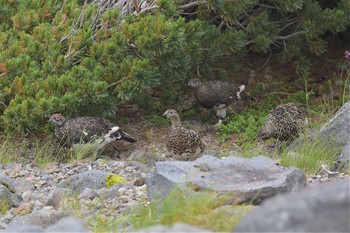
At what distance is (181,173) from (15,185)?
95.4 inches

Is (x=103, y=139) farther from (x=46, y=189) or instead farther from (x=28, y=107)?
(x=46, y=189)

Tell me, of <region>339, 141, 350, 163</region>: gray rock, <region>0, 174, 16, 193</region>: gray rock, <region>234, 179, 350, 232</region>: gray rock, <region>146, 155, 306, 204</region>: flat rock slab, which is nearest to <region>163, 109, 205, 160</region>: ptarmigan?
<region>339, 141, 350, 163</region>: gray rock

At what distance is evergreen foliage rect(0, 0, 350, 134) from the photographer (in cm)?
845

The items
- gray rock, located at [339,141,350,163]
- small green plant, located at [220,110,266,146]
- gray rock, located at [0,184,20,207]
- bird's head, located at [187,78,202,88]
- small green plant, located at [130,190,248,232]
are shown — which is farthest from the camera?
bird's head, located at [187,78,202,88]

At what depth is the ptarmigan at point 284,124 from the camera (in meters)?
8.41

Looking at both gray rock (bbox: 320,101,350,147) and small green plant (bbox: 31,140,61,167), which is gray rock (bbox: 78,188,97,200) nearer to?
small green plant (bbox: 31,140,61,167)

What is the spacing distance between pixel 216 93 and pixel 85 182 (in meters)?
3.56

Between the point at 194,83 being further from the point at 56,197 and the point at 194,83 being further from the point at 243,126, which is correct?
the point at 56,197

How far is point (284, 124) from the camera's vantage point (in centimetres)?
840

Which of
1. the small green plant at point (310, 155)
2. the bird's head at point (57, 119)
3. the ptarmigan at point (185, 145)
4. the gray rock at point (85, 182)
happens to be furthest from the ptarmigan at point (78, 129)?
the small green plant at point (310, 155)

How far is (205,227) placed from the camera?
3971mm

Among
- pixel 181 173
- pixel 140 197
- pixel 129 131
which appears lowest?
pixel 129 131

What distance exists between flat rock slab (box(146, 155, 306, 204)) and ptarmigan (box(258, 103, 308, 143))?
2.85 meters

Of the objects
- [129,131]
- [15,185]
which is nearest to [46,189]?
[15,185]
